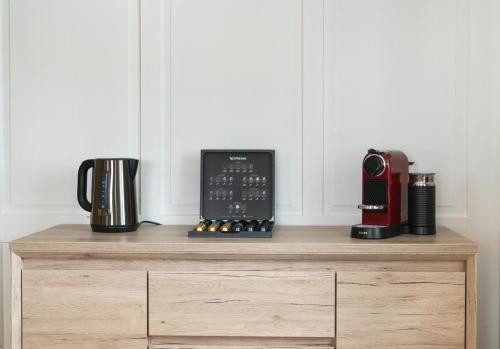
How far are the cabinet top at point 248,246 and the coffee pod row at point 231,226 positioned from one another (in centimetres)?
6

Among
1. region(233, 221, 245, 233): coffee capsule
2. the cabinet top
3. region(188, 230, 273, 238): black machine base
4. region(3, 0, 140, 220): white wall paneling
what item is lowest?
the cabinet top

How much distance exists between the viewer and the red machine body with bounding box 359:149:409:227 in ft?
6.25

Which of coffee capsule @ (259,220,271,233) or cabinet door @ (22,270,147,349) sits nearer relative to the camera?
cabinet door @ (22,270,147,349)

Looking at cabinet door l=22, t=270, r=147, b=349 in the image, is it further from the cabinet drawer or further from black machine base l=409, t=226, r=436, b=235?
black machine base l=409, t=226, r=436, b=235

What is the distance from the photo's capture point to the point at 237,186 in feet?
6.91

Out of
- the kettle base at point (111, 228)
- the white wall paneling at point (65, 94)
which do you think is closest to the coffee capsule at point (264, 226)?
the kettle base at point (111, 228)

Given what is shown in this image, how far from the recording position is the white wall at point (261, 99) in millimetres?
2209

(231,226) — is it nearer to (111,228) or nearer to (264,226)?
(264,226)

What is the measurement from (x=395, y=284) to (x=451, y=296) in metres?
0.18

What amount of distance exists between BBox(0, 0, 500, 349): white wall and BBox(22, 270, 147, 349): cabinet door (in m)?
0.51

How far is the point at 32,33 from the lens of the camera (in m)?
2.30

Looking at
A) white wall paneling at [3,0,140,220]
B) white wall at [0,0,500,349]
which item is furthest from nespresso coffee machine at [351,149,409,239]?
white wall paneling at [3,0,140,220]

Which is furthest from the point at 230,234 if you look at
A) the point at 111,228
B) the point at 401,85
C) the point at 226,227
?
the point at 401,85

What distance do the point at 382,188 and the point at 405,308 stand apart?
0.41 m
